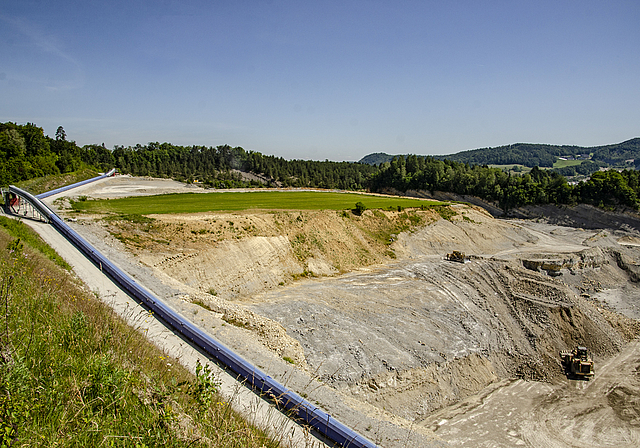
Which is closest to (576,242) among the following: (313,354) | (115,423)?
(313,354)

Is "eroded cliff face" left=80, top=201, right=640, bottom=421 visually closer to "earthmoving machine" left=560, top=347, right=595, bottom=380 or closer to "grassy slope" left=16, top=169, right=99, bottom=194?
"earthmoving machine" left=560, top=347, right=595, bottom=380

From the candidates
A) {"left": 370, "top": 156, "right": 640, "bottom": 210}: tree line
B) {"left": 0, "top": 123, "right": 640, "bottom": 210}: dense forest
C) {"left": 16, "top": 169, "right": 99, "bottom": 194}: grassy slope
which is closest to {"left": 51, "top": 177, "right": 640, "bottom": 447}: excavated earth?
{"left": 16, "top": 169, "right": 99, "bottom": 194}: grassy slope

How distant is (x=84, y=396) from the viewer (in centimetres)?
576

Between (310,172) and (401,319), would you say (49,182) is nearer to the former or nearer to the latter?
(401,319)

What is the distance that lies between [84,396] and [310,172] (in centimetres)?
13171

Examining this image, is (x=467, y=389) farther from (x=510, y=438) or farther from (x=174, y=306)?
(x=174, y=306)

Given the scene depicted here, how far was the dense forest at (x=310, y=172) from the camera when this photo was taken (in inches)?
2625

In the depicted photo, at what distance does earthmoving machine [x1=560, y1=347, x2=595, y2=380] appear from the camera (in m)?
25.5

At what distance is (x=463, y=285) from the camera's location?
117 feet

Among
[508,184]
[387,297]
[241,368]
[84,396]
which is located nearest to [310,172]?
[508,184]

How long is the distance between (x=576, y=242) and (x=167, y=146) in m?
156

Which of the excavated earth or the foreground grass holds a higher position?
the foreground grass

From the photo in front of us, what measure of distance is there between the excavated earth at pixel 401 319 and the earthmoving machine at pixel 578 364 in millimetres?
719

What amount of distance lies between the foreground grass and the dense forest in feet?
152
